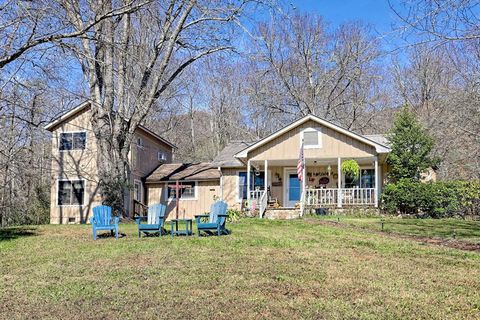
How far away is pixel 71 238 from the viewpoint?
11.4 meters

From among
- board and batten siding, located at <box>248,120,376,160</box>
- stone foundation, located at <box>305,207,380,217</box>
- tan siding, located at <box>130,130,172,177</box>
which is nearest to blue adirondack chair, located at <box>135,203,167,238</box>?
stone foundation, located at <box>305,207,380,217</box>

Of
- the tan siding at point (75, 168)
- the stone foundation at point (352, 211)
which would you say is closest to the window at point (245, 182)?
the stone foundation at point (352, 211)

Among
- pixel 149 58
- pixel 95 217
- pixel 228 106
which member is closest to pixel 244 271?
pixel 95 217

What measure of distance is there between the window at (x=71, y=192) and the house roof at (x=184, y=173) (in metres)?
3.18

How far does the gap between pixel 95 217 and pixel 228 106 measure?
82.5ft

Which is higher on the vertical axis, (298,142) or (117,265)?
(298,142)

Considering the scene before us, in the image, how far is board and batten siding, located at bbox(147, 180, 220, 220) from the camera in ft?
75.6

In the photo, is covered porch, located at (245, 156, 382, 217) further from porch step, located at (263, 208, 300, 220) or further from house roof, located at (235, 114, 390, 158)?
house roof, located at (235, 114, 390, 158)

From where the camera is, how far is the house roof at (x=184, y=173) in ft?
76.1

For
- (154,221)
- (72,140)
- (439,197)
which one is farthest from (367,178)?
(72,140)

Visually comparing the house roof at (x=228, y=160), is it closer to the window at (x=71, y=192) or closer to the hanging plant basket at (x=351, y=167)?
the hanging plant basket at (x=351, y=167)

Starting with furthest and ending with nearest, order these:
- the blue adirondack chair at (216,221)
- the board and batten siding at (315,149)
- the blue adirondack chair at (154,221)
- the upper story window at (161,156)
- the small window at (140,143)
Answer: the upper story window at (161,156) < the small window at (140,143) < the board and batten siding at (315,149) < the blue adirondack chair at (154,221) < the blue adirondack chair at (216,221)

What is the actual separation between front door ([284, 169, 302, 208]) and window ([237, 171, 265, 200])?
1170mm

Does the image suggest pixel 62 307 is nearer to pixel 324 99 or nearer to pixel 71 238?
pixel 71 238
